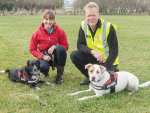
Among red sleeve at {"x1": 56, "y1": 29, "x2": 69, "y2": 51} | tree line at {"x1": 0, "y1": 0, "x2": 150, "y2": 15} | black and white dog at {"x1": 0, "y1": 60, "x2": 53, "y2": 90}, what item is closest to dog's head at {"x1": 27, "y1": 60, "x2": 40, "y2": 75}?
black and white dog at {"x1": 0, "y1": 60, "x2": 53, "y2": 90}

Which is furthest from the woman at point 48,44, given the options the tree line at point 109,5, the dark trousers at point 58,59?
the tree line at point 109,5

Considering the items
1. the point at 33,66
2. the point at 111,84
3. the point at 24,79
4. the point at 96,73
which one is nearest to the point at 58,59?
the point at 33,66

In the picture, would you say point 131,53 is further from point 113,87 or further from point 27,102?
point 27,102

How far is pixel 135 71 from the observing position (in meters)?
5.03

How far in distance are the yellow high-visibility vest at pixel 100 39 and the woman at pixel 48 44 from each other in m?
0.67

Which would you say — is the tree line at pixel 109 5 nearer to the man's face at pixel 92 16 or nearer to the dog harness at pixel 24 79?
the man's face at pixel 92 16

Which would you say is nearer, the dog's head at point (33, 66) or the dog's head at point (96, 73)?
the dog's head at point (96, 73)

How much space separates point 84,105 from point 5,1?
156 ft

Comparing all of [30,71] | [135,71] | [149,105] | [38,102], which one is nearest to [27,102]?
[38,102]

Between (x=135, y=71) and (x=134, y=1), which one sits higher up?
(x=134, y=1)

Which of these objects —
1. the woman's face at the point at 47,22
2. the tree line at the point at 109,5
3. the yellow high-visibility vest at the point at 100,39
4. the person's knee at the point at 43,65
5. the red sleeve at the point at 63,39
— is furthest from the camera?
the tree line at the point at 109,5

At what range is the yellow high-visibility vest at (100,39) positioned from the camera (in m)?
3.62

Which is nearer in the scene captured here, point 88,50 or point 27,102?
point 27,102

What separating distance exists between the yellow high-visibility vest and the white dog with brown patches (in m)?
0.50
